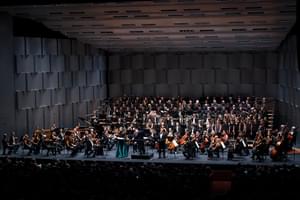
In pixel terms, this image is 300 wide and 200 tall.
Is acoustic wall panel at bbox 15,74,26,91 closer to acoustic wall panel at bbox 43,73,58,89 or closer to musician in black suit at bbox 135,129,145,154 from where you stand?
acoustic wall panel at bbox 43,73,58,89

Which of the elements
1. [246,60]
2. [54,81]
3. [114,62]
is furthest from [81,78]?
[246,60]

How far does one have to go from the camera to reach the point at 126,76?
2734cm

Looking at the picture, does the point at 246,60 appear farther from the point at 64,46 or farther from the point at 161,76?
the point at 64,46

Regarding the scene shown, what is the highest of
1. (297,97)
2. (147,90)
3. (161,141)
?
(147,90)

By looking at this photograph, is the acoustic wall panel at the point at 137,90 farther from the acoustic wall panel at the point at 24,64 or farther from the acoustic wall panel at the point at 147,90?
the acoustic wall panel at the point at 24,64

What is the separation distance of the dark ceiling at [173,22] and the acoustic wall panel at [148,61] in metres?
2.25

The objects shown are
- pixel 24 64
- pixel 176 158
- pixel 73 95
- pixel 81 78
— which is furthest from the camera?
pixel 81 78

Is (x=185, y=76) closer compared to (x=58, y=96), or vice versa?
(x=58, y=96)

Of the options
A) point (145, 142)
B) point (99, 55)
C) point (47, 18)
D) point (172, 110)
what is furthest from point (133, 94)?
point (145, 142)

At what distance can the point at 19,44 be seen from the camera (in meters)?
→ 19.7

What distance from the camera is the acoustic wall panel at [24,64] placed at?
19523mm

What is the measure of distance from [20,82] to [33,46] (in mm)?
1605

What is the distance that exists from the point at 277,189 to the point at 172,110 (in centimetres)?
1221

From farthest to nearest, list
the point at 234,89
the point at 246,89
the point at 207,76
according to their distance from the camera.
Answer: the point at 207,76 < the point at 234,89 < the point at 246,89
